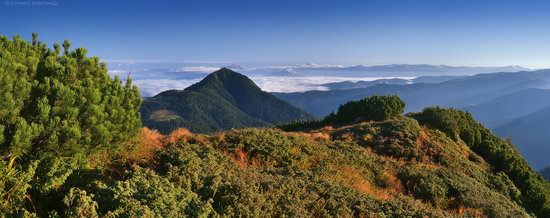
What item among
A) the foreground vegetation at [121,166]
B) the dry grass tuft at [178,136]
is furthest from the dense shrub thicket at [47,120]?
the dry grass tuft at [178,136]

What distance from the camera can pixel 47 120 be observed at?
841cm

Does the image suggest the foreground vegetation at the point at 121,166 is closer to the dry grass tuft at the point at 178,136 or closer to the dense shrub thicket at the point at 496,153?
the dry grass tuft at the point at 178,136

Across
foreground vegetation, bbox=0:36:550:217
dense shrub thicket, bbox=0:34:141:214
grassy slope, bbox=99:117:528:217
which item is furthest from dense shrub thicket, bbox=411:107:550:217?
dense shrub thicket, bbox=0:34:141:214

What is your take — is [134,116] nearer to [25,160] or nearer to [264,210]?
[25,160]

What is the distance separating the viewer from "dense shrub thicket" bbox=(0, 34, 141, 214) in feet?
25.5

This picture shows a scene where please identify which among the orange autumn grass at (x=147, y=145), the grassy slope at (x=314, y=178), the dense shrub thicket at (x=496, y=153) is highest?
the orange autumn grass at (x=147, y=145)

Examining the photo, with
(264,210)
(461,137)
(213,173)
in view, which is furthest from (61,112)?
(461,137)

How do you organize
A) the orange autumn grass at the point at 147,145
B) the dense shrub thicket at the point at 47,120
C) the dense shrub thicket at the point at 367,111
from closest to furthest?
1. the dense shrub thicket at the point at 47,120
2. the orange autumn grass at the point at 147,145
3. the dense shrub thicket at the point at 367,111

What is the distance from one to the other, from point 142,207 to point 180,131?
9183 mm

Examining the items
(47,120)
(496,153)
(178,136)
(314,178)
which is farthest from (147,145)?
(496,153)

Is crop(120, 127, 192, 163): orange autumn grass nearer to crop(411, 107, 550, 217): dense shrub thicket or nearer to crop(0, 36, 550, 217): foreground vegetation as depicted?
crop(0, 36, 550, 217): foreground vegetation

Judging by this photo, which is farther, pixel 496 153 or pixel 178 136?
pixel 496 153

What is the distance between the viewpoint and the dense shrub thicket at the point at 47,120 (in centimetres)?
776

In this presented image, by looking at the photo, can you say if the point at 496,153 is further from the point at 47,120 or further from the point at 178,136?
the point at 47,120
